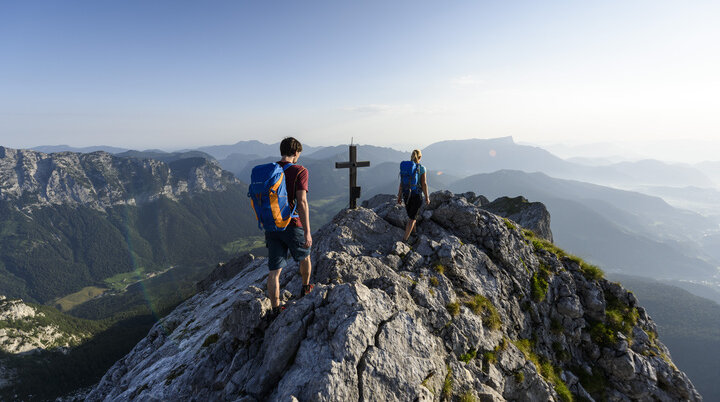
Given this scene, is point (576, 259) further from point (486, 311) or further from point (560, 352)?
point (486, 311)

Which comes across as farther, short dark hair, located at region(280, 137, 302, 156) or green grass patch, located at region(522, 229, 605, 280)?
green grass patch, located at region(522, 229, 605, 280)

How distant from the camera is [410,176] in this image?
541 inches

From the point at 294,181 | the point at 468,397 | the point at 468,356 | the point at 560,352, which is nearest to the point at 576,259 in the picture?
the point at 560,352

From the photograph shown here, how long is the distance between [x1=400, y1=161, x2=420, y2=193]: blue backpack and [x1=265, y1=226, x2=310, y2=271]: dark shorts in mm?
6673

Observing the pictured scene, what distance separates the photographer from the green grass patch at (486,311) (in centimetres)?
1190

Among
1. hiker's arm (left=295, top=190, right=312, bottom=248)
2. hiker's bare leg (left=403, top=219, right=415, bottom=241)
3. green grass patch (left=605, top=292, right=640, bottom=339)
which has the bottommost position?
green grass patch (left=605, top=292, right=640, bottom=339)

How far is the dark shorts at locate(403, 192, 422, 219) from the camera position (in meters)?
14.0

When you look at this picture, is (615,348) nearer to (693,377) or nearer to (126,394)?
(126,394)

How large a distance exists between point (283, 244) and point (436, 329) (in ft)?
21.6

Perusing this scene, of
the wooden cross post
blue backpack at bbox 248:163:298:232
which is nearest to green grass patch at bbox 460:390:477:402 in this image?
blue backpack at bbox 248:163:298:232

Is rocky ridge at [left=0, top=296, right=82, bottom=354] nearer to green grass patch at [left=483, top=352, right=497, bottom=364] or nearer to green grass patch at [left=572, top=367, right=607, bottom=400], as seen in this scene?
green grass patch at [left=483, top=352, right=497, bottom=364]

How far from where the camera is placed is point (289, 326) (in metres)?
8.82

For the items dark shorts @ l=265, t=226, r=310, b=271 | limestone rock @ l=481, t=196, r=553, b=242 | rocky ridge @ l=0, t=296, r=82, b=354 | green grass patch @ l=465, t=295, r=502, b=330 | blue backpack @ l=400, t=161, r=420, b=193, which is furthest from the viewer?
rocky ridge @ l=0, t=296, r=82, b=354

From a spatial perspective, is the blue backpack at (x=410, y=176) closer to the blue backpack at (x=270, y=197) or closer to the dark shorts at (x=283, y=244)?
the dark shorts at (x=283, y=244)
